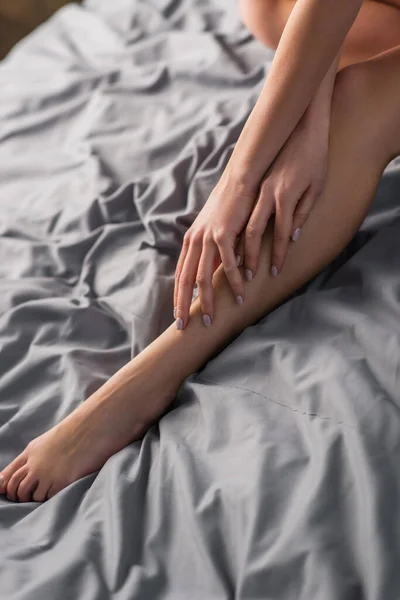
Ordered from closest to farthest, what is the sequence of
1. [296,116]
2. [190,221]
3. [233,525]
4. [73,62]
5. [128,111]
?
1. [233,525]
2. [296,116]
3. [190,221]
4. [128,111]
5. [73,62]

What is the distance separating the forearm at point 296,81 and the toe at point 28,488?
389 mm

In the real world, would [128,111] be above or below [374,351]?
above

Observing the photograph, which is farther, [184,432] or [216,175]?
[216,175]

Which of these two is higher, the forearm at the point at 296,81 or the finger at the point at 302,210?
the forearm at the point at 296,81

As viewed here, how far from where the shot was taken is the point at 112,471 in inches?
28.8

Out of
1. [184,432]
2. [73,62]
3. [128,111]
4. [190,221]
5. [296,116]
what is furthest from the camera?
[73,62]

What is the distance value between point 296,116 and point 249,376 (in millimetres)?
304

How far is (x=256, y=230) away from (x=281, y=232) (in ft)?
0.09

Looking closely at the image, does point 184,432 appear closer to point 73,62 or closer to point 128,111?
point 128,111

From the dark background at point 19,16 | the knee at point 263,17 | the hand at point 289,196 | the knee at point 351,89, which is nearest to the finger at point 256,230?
the hand at point 289,196

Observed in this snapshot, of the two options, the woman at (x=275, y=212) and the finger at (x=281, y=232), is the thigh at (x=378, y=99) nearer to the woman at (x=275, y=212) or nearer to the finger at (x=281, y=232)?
the woman at (x=275, y=212)

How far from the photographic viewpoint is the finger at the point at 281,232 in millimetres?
819

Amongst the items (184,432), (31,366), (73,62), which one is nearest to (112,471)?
(184,432)

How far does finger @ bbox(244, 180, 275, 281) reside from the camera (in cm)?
82
